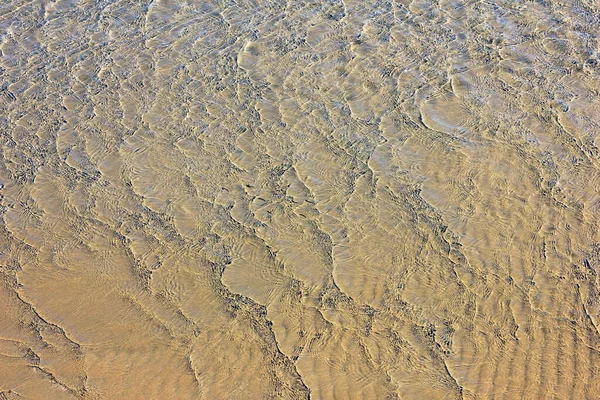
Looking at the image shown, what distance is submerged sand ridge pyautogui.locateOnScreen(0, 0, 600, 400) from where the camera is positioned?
356 cm

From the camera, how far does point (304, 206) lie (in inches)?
175

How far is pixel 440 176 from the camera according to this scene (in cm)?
462

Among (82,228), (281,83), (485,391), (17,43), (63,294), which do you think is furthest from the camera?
(17,43)

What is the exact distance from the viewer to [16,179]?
4.77 meters

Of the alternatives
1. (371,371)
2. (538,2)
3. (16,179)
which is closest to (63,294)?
(16,179)

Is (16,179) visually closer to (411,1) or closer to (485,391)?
(485,391)

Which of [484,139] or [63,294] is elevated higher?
[63,294]

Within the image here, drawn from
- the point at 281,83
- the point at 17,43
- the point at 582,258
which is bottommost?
the point at 582,258

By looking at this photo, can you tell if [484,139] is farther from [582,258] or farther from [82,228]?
[82,228]

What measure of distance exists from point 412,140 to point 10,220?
10.9 ft

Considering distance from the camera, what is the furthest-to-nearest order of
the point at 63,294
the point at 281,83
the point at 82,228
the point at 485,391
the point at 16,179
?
the point at 281,83 < the point at 16,179 < the point at 82,228 < the point at 63,294 < the point at 485,391

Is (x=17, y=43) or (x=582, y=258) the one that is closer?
(x=582, y=258)

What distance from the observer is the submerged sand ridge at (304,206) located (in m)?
3.56

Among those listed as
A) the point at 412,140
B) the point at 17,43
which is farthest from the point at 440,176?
the point at 17,43
